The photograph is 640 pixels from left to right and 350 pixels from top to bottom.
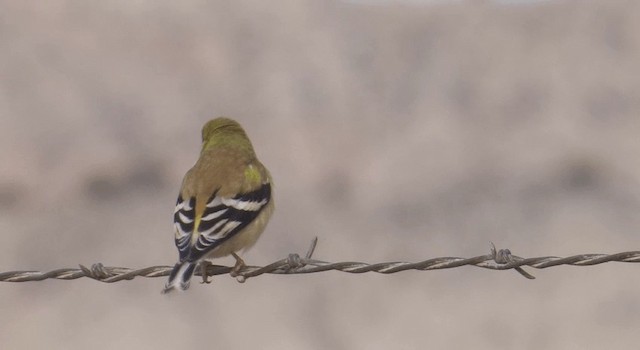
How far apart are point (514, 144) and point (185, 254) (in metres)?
46.5

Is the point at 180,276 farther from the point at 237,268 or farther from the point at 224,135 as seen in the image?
the point at 224,135

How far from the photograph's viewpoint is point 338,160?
53.2 metres

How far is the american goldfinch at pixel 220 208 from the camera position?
834 centimetres

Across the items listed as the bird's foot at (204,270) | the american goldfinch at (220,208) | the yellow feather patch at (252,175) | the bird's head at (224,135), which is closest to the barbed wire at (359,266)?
the american goldfinch at (220,208)

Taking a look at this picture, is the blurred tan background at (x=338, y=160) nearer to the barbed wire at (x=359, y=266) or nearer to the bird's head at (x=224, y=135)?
the bird's head at (x=224, y=135)

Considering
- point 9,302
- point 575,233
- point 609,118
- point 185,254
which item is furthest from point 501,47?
point 185,254

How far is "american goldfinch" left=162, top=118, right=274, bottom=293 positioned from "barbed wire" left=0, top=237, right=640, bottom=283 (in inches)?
20.2

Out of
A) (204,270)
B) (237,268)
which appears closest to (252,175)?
(204,270)

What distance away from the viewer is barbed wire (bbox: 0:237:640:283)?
6660 mm

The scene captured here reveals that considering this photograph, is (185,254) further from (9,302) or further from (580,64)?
(580,64)

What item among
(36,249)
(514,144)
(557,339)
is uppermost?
(514,144)

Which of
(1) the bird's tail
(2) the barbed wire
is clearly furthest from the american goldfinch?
(2) the barbed wire

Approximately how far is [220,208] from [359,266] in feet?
6.77

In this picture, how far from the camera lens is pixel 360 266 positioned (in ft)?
23.0
